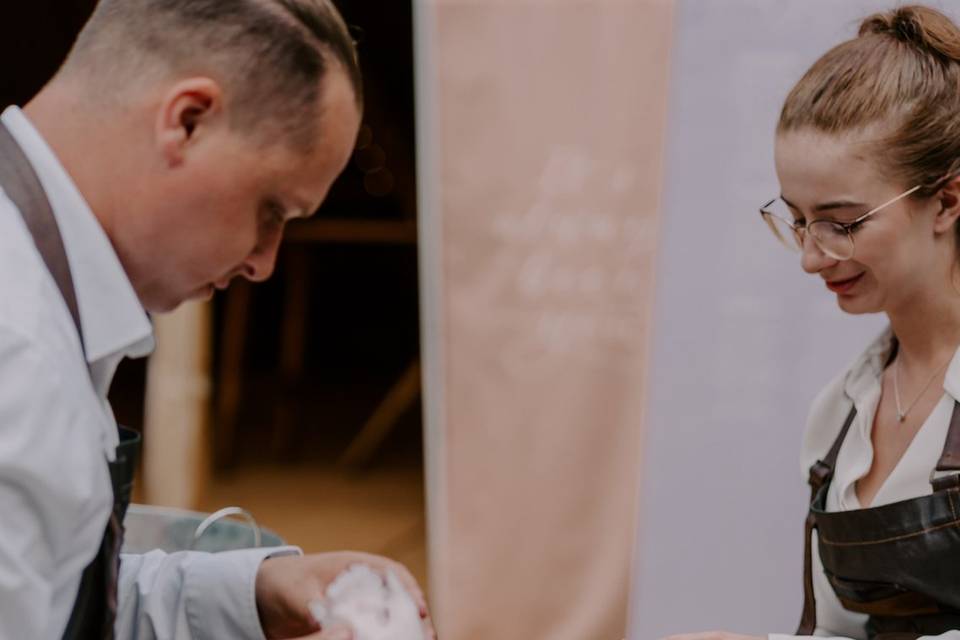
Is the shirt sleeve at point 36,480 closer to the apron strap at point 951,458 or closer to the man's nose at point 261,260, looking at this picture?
the man's nose at point 261,260

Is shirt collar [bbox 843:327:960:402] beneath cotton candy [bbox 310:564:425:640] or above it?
above

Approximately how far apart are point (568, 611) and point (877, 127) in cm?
140

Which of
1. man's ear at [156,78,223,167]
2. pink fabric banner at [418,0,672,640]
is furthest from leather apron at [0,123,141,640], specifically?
pink fabric banner at [418,0,672,640]

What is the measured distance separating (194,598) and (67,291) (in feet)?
1.21

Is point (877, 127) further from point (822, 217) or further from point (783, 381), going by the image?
point (783, 381)

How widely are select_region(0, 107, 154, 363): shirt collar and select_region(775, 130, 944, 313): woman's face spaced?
676 mm

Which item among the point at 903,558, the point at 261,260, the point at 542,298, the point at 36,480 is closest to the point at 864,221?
the point at 903,558

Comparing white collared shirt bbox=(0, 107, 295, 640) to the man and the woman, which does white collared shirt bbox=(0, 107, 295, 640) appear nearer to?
the man

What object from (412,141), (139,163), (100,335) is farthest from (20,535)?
(412,141)

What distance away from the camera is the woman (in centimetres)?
116

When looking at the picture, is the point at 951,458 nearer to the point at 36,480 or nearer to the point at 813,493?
the point at 813,493

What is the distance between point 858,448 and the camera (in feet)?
4.28

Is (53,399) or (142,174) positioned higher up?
(142,174)

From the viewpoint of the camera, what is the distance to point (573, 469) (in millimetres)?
2242
